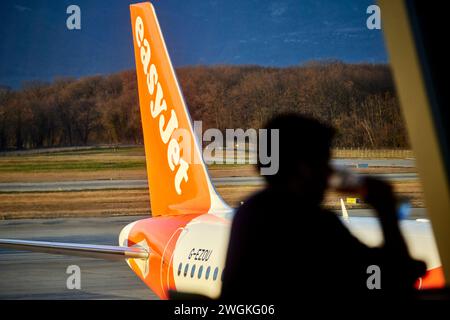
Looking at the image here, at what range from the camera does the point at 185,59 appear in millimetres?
44531

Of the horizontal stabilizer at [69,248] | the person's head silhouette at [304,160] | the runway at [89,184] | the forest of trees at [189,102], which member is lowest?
the horizontal stabilizer at [69,248]

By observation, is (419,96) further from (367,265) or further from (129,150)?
(129,150)

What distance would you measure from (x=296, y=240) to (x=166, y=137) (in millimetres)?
4218

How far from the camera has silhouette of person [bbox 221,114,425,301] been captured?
4.39ft

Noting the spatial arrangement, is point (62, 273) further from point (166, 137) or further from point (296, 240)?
point (296, 240)

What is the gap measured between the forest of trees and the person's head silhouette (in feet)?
69.5

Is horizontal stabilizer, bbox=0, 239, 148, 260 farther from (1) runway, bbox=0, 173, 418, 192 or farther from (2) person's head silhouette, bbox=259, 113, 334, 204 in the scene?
(1) runway, bbox=0, 173, 418, 192

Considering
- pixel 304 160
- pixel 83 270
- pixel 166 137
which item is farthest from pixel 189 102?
pixel 304 160

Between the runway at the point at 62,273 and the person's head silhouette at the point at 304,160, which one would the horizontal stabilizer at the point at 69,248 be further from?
the person's head silhouette at the point at 304,160

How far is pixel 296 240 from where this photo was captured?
141 centimetres

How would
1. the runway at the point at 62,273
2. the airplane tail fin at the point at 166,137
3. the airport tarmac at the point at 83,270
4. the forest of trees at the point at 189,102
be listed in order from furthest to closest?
the forest of trees at the point at 189,102 → the runway at the point at 62,273 → the airplane tail fin at the point at 166,137 → the airport tarmac at the point at 83,270

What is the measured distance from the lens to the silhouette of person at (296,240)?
134cm

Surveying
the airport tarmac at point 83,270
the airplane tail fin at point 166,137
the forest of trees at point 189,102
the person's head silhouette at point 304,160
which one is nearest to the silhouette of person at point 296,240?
the person's head silhouette at point 304,160

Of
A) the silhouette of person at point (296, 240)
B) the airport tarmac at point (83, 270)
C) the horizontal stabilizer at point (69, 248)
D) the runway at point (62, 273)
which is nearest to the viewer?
the silhouette of person at point (296, 240)
